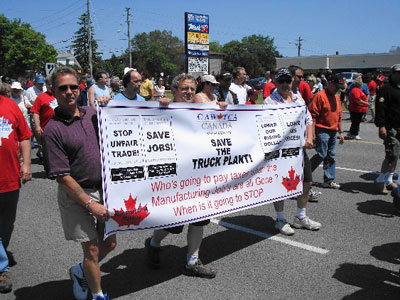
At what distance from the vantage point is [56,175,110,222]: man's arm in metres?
2.84

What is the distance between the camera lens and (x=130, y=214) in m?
3.25

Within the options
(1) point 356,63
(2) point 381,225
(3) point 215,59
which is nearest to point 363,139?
(2) point 381,225

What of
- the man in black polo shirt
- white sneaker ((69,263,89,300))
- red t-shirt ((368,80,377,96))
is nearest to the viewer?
white sneaker ((69,263,89,300))

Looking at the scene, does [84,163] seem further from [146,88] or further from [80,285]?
[146,88]

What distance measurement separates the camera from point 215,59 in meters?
118

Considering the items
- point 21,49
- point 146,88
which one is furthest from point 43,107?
point 21,49

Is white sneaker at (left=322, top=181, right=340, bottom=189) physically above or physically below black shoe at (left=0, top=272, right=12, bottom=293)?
above

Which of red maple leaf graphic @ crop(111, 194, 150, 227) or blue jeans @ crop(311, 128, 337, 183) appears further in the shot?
blue jeans @ crop(311, 128, 337, 183)

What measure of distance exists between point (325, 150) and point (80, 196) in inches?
192

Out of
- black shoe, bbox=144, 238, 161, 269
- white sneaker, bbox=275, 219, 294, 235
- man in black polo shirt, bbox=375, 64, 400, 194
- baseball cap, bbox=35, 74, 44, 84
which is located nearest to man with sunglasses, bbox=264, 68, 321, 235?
white sneaker, bbox=275, 219, 294, 235

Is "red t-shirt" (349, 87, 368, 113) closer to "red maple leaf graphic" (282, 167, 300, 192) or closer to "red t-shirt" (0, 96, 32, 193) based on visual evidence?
"red maple leaf graphic" (282, 167, 300, 192)

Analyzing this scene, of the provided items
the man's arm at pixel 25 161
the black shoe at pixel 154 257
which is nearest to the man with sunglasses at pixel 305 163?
the black shoe at pixel 154 257

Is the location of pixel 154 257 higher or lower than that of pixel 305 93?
lower

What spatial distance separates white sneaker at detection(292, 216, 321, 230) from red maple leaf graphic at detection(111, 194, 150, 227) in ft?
7.88
